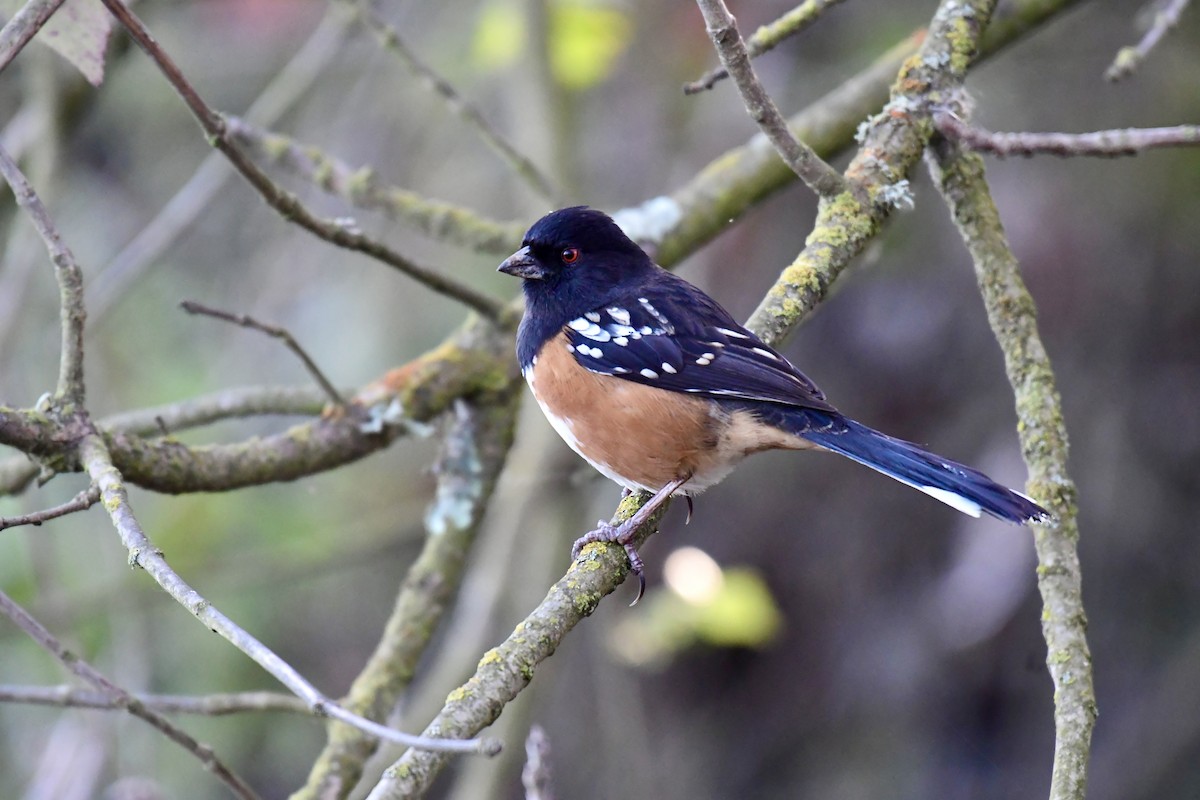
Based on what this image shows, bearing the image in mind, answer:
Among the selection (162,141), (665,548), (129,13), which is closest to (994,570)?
(665,548)

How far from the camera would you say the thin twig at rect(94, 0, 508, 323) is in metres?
2.29

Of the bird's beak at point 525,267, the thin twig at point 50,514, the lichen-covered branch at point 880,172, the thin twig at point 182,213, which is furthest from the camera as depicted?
→ the thin twig at point 182,213

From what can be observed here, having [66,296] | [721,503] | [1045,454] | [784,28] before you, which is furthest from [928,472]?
[721,503]

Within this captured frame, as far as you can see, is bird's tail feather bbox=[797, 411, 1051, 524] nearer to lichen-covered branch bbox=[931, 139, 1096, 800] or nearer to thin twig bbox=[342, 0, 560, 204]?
lichen-covered branch bbox=[931, 139, 1096, 800]

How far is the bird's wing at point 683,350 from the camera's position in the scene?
275 centimetres

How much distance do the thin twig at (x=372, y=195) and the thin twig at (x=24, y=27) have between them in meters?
1.33

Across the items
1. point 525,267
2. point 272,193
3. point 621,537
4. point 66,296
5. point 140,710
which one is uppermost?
point 525,267

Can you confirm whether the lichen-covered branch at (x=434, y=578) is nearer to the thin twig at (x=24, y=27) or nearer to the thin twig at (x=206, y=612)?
the thin twig at (x=206, y=612)

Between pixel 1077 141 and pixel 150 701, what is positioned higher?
pixel 1077 141

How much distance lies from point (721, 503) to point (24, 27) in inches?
143

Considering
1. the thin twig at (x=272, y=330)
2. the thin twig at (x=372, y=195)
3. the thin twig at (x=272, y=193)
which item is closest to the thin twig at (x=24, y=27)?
the thin twig at (x=272, y=193)

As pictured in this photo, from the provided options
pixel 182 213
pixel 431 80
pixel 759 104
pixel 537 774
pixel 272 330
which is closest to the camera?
pixel 537 774

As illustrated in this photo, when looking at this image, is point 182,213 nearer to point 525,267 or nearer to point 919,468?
point 525,267

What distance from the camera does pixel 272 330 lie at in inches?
108
